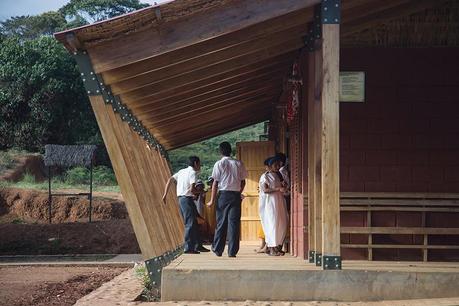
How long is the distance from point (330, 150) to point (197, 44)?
1828mm

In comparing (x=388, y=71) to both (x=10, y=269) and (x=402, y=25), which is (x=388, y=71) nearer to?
(x=402, y=25)

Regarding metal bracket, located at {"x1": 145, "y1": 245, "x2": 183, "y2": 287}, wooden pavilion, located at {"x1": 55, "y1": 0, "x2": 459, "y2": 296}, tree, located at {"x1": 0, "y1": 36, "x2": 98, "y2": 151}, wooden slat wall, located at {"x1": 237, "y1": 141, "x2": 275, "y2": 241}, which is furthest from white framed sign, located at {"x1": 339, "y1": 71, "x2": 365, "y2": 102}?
tree, located at {"x1": 0, "y1": 36, "x2": 98, "y2": 151}

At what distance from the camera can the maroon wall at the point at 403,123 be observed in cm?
946

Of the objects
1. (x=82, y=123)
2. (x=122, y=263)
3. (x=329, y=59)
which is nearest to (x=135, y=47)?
(x=329, y=59)

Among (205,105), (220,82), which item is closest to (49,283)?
(205,105)

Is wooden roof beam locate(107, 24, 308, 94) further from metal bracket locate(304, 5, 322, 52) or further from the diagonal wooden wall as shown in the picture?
the diagonal wooden wall

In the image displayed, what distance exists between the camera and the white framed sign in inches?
311

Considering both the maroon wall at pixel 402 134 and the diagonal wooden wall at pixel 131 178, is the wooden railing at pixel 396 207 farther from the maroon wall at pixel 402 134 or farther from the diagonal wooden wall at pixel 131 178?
the diagonal wooden wall at pixel 131 178

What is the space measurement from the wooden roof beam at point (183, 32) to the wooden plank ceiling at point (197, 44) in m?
0.01

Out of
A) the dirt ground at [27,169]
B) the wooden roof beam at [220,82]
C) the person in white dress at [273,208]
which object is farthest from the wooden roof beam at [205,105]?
the dirt ground at [27,169]

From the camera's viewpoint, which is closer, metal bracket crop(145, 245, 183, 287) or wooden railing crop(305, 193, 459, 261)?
metal bracket crop(145, 245, 183, 287)

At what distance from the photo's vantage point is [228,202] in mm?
9688

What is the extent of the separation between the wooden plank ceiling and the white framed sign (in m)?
0.84

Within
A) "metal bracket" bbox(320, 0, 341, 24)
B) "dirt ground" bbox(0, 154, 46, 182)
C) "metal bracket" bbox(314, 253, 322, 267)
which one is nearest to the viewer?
"metal bracket" bbox(320, 0, 341, 24)
